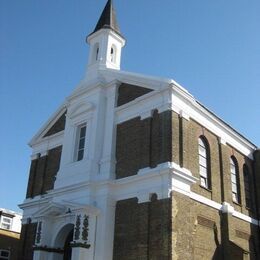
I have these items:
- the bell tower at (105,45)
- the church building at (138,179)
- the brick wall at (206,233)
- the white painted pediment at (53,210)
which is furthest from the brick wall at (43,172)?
the brick wall at (206,233)

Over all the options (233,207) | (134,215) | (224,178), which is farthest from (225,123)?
(134,215)

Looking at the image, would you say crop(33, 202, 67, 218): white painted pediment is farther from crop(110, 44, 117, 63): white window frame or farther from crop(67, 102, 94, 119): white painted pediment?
crop(110, 44, 117, 63): white window frame

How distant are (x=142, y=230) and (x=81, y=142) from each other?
21.6 feet

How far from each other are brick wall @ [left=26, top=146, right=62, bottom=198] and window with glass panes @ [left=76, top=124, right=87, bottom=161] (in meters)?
2.20

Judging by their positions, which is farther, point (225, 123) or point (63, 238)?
point (225, 123)

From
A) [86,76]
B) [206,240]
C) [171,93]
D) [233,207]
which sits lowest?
[206,240]

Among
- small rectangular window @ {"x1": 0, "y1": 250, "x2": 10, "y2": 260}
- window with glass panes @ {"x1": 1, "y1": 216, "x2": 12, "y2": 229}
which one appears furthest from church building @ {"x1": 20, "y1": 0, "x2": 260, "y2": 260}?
window with glass panes @ {"x1": 1, "y1": 216, "x2": 12, "y2": 229}

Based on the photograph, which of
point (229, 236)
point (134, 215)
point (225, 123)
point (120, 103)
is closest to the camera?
point (134, 215)

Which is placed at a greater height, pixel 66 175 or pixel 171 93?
pixel 171 93

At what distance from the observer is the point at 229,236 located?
19172 millimetres

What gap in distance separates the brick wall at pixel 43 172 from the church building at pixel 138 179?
0.08 meters

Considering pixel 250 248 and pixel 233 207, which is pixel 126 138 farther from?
pixel 250 248

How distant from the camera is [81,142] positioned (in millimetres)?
21547

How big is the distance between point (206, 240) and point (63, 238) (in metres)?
6.65
